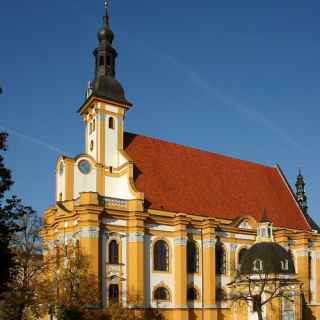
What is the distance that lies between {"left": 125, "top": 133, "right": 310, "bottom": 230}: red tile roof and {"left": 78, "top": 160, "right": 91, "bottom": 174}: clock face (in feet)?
13.9

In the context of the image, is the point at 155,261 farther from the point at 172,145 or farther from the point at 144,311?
the point at 172,145

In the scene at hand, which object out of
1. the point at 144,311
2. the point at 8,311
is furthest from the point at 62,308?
the point at 144,311

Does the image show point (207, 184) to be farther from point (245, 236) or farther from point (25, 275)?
point (25, 275)

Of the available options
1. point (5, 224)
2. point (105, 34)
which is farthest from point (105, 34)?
point (5, 224)

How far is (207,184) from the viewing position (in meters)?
51.4

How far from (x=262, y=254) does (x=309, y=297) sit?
33.8 ft

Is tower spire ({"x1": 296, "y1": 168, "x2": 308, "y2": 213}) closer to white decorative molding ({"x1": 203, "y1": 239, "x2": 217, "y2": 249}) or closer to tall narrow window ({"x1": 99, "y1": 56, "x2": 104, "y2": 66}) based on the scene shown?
white decorative molding ({"x1": 203, "y1": 239, "x2": 217, "y2": 249})

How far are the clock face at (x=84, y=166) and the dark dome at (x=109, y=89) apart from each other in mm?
6097

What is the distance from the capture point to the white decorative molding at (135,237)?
4216cm

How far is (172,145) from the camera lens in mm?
52281

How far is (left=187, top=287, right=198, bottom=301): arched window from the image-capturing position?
44.6 meters

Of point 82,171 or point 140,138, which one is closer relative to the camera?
point 82,171

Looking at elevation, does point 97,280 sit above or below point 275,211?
below

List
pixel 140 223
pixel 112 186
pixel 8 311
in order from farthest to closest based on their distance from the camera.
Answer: pixel 112 186
pixel 140 223
pixel 8 311
